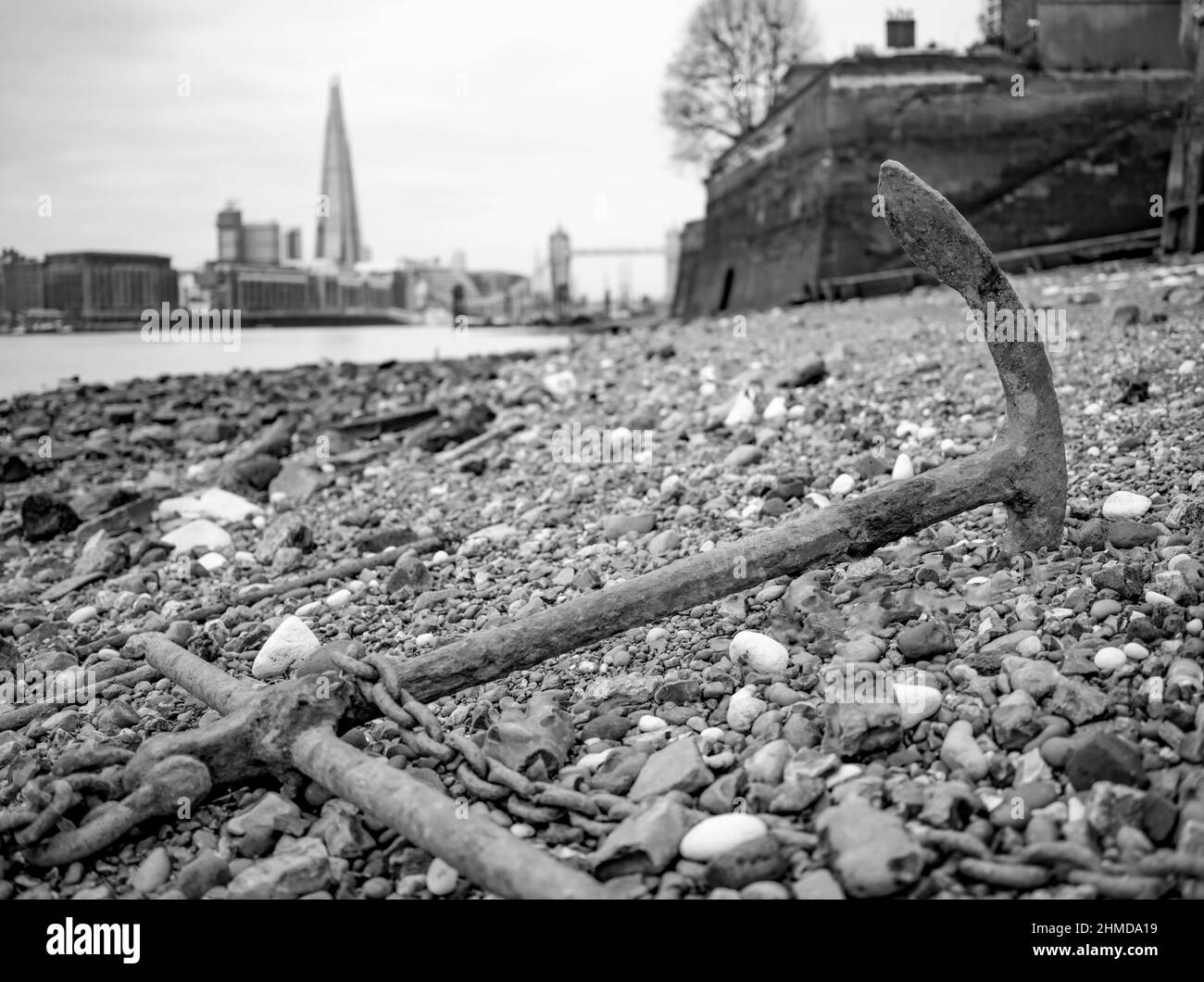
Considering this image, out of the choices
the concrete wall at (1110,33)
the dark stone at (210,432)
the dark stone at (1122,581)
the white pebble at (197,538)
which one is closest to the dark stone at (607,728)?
the dark stone at (1122,581)

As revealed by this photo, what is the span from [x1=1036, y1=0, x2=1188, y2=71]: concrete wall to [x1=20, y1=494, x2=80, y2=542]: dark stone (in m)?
15.3

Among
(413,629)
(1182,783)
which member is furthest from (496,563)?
(1182,783)

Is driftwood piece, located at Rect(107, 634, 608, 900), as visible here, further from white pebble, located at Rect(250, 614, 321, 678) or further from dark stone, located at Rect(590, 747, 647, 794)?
white pebble, located at Rect(250, 614, 321, 678)

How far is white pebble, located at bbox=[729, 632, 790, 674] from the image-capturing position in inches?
96.7

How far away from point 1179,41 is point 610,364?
12.5m

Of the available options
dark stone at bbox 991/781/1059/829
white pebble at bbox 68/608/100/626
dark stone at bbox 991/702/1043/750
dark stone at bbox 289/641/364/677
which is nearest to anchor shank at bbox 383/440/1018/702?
dark stone at bbox 289/641/364/677

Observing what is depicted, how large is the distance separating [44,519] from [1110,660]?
5377 mm

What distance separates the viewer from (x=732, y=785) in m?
1.95

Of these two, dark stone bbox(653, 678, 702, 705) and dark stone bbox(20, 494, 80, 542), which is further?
dark stone bbox(20, 494, 80, 542)

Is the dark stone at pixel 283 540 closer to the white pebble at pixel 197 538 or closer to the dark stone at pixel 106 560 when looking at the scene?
the white pebble at pixel 197 538

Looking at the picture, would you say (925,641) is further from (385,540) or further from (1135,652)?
(385,540)

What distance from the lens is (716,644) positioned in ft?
8.70
